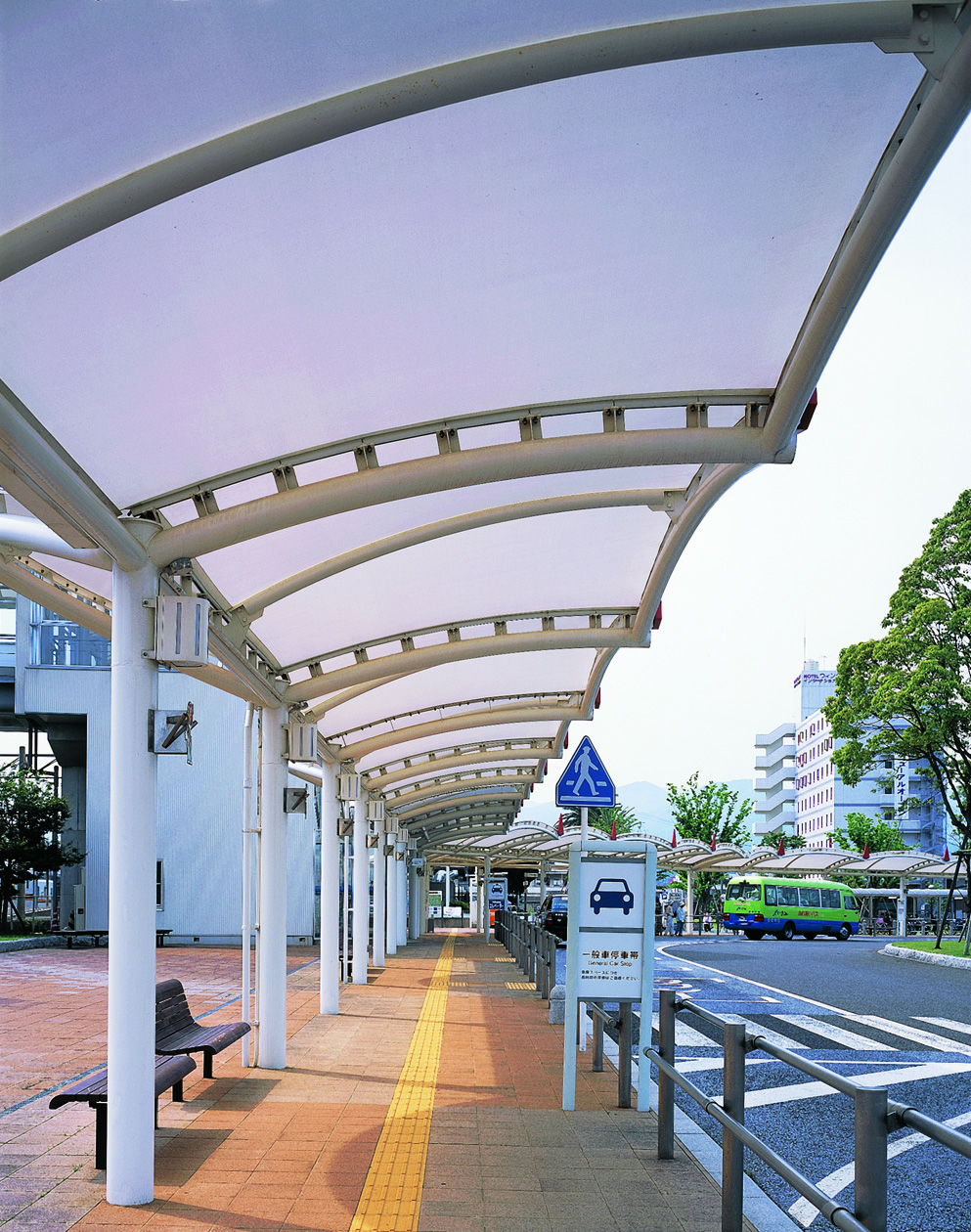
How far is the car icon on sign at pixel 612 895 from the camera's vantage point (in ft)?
27.7

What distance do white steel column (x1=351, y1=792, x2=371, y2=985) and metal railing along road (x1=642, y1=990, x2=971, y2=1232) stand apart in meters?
10.6

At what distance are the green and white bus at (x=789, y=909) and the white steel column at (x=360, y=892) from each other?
2630 centimetres

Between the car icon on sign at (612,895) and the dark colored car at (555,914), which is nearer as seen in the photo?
the car icon on sign at (612,895)

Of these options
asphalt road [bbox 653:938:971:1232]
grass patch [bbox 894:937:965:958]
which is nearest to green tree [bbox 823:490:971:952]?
grass patch [bbox 894:937:965:958]

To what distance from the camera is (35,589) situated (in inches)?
262

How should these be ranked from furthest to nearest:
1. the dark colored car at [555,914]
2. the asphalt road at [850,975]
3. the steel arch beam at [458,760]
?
the dark colored car at [555,914]
the steel arch beam at [458,760]
the asphalt road at [850,975]

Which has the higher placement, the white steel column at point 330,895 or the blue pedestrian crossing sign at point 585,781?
the blue pedestrian crossing sign at point 585,781

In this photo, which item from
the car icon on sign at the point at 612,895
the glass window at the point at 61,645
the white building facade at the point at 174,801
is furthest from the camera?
the glass window at the point at 61,645

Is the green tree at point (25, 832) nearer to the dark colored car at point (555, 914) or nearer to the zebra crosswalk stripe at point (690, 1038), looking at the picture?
the dark colored car at point (555, 914)

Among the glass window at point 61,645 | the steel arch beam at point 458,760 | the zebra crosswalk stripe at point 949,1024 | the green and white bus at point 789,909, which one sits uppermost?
the glass window at point 61,645

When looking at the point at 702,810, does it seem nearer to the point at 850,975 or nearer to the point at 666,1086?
the point at 850,975

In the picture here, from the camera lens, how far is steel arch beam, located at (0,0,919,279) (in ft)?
10.9

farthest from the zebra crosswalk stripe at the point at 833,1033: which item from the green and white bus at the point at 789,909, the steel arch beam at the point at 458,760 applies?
the green and white bus at the point at 789,909

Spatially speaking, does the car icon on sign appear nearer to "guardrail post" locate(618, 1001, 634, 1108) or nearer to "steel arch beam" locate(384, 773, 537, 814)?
"guardrail post" locate(618, 1001, 634, 1108)
